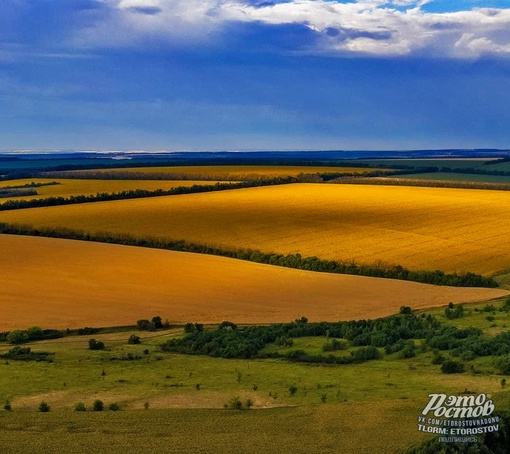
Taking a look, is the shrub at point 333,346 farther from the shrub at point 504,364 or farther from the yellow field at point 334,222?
the yellow field at point 334,222

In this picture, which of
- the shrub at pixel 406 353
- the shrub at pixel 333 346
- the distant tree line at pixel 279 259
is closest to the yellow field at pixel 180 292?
the distant tree line at pixel 279 259

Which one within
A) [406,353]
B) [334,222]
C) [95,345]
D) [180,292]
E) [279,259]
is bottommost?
[95,345]

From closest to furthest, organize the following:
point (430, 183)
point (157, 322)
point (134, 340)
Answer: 1. point (134, 340)
2. point (157, 322)
3. point (430, 183)

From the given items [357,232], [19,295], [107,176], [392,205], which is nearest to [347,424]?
[19,295]

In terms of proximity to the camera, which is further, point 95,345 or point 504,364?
point 95,345

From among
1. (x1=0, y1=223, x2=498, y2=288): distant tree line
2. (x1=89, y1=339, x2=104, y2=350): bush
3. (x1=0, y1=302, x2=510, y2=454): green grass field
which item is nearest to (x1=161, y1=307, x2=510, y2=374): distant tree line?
(x1=0, y1=302, x2=510, y2=454): green grass field

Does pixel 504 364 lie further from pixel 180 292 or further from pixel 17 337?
pixel 180 292

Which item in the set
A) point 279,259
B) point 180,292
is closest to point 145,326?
point 180,292

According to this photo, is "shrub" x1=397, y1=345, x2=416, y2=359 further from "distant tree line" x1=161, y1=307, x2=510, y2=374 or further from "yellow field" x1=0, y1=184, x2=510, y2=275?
"yellow field" x1=0, y1=184, x2=510, y2=275
